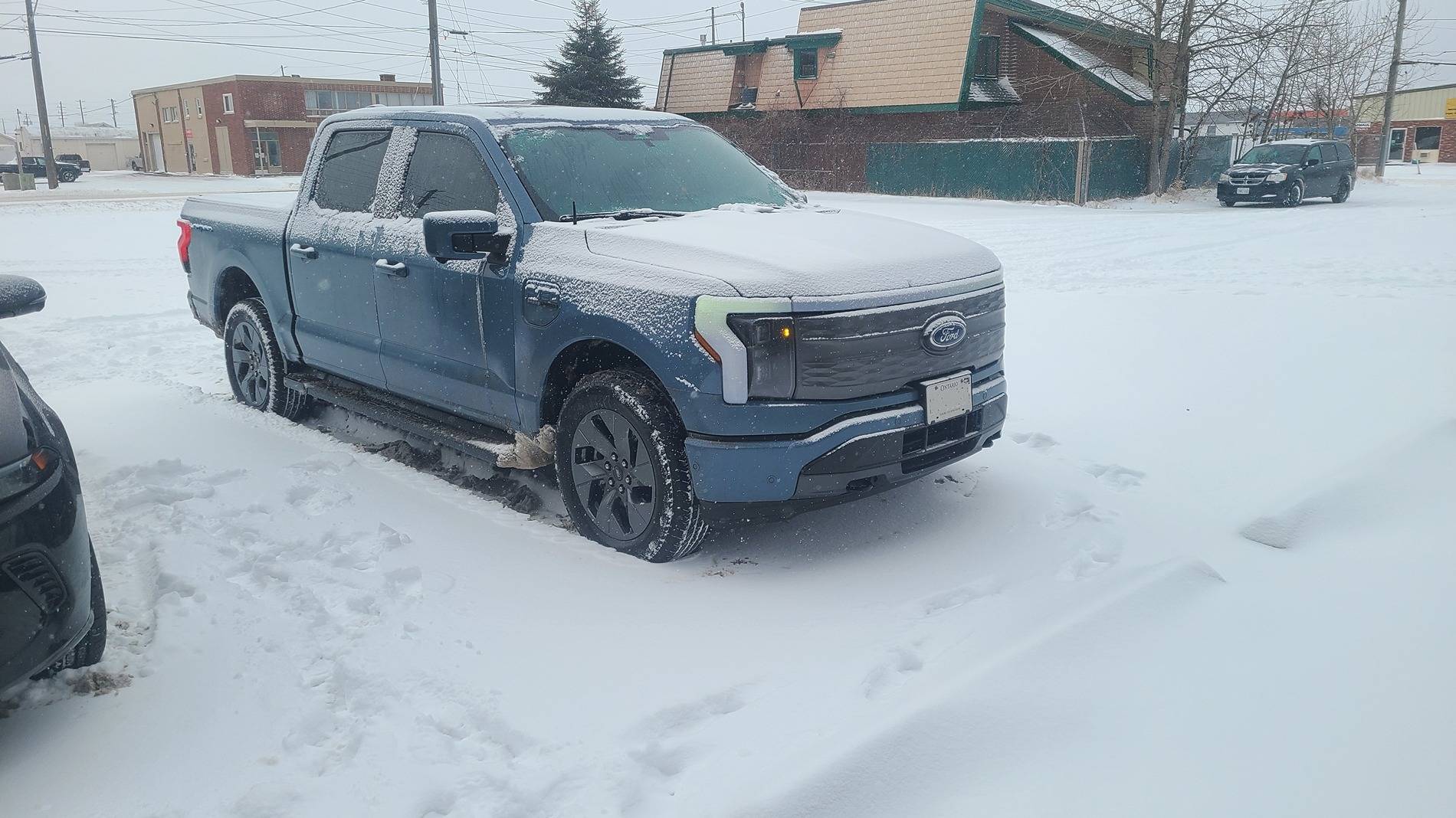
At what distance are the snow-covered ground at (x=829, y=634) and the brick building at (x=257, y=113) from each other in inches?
2325

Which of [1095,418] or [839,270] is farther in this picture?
[1095,418]

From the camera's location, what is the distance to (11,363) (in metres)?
3.49

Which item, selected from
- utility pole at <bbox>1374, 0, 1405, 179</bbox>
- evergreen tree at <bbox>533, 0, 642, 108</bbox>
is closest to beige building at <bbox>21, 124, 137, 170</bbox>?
evergreen tree at <bbox>533, 0, 642, 108</bbox>

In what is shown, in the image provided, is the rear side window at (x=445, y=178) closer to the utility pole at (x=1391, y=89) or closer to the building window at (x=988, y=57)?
the building window at (x=988, y=57)

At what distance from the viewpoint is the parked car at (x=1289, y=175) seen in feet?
77.0

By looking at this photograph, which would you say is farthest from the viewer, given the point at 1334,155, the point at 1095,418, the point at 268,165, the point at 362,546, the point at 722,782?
the point at 268,165

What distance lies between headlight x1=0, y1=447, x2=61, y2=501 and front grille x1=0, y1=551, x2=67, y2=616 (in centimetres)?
17

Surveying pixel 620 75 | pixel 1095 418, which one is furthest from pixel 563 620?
pixel 620 75

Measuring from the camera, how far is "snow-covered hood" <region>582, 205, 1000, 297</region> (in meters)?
3.83

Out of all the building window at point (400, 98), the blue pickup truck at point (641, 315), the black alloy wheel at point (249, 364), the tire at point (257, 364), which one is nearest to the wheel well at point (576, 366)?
the blue pickup truck at point (641, 315)

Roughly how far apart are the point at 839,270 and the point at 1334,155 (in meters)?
25.4

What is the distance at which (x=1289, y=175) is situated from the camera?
23359 millimetres

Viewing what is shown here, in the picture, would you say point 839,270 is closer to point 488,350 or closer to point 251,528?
point 488,350

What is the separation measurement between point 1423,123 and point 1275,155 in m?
43.9
